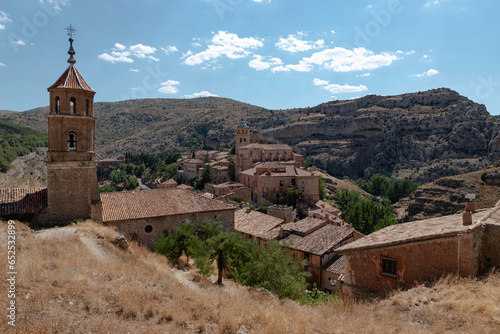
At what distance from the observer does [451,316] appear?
6.18 meters

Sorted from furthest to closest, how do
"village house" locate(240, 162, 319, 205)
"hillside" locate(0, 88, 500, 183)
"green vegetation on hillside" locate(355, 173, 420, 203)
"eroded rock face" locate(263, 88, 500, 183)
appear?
"hillside" locate(0, 88, 500, 183) < "eroded rock face" locate(263, 88, 500, 183) < "green vegetation on hillside" locate(355, 173, 420, 203) < "village house" locate(240, 162, 319, 205)

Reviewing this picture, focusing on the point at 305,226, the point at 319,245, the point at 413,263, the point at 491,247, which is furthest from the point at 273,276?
the point at 305,226

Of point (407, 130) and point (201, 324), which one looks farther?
point (407, 130)

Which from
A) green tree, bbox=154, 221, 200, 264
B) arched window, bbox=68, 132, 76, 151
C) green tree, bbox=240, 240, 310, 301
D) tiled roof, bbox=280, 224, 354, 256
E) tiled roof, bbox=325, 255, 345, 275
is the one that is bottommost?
tiled roof, bbox=325, 255, 345, 275

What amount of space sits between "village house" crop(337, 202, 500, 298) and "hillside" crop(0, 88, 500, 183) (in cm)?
8407

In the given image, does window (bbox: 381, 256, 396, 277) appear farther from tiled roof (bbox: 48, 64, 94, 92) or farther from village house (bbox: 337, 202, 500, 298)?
tiled roof (bbox: 48, 64, 94, 92)

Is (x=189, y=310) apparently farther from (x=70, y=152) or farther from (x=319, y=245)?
(x=319, y=245)

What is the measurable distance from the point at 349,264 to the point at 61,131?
14.8 meters

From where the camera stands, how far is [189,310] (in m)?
6.86

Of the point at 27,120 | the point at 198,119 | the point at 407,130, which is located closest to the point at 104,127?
the point at 27,120

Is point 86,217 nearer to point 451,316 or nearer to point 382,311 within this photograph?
point 382,311

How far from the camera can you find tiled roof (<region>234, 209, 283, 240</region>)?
28.3 m

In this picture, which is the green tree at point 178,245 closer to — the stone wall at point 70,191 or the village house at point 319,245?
the stone wall at point 70,191

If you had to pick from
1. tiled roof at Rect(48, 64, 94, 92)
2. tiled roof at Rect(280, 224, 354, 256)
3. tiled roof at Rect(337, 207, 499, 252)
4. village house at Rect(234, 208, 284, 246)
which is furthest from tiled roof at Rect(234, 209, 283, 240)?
tiled roof at Rect(48, 64, 94, 92)
